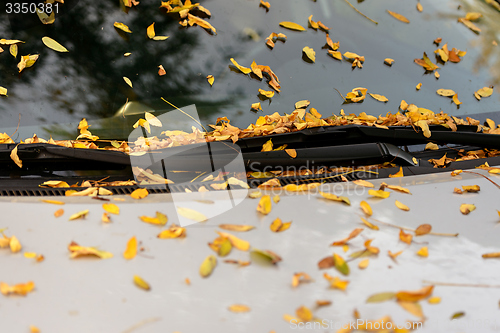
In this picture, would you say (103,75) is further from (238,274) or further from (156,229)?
(238,274)

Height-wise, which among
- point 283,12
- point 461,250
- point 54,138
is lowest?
point 54,138

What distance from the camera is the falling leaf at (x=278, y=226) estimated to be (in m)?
1.03

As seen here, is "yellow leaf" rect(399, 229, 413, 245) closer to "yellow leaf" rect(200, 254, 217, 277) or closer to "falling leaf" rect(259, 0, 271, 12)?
"yellow leaf" rect(200, 254, 217, 277)

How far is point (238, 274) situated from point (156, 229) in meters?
0.30

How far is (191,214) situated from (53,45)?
4.00 ft

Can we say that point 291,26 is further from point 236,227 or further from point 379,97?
point 236,227

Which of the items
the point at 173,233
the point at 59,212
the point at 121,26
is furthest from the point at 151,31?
the point at 173,233

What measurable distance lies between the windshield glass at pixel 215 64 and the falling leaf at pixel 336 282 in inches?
34.3

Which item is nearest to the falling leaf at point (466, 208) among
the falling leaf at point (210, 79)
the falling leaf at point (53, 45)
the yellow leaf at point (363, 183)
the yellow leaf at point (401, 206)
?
the yellow leaf at point (401, 206)

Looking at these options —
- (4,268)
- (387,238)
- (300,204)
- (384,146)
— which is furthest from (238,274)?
(384,146)

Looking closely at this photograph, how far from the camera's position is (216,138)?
143 centimetres

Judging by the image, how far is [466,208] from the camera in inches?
45.4

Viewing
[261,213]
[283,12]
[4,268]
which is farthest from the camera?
[283,12]

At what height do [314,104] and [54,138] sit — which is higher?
[314,104]
